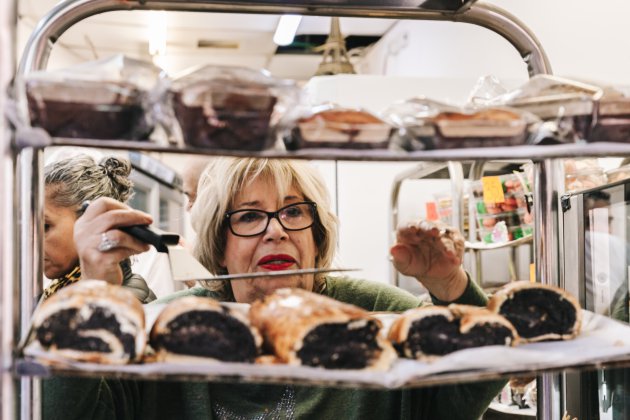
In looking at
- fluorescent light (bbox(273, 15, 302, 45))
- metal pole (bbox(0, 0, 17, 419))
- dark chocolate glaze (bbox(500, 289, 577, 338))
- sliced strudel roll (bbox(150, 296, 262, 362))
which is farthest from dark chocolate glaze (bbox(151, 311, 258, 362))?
fluorescent light (bbox(273, 15, 302, 45))

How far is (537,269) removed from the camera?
1206 mm

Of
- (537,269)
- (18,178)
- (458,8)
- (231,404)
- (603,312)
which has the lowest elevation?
(231,404)

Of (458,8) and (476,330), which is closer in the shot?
(476,330)

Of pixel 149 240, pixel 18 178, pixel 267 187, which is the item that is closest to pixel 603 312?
pixel 267 187

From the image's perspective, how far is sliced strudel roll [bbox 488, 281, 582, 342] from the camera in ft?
3.27

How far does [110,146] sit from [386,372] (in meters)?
0.42

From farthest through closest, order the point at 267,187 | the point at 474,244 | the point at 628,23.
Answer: the point at 474,244
the point at 628,23
the point at 267,187

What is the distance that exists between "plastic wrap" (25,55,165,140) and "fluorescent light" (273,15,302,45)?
4275 mm

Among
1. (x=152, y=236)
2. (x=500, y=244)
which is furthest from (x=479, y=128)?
(x=500, y=244)

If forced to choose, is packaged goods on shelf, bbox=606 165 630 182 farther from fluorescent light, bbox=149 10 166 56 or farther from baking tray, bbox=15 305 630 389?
fluorescent light, bbox=149 10 166 56

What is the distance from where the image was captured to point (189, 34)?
616cm

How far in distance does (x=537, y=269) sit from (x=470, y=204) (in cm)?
207

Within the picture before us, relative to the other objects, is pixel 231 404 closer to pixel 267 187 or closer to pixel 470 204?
pixel 267 187

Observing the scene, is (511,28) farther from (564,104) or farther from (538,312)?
(538,312)
